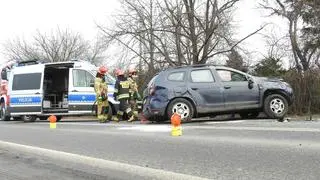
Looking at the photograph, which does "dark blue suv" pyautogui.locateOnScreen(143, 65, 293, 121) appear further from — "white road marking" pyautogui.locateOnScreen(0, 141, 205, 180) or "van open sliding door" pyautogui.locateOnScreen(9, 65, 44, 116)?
"van open sliding door" pyautogui.locateOnScreen(9, 65, 44, 116)

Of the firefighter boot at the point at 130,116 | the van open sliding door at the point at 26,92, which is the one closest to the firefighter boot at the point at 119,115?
the firefighter boot at the point at 130,116

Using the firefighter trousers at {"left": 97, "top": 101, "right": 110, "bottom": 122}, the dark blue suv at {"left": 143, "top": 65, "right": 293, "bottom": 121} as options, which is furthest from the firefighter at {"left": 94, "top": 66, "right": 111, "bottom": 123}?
the dark blue suv at {"left": 143, "top": 65, "right": 293, "bottom": 121}

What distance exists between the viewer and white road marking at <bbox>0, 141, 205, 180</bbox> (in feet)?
23.1

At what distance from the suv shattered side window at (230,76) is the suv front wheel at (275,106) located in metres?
0.91

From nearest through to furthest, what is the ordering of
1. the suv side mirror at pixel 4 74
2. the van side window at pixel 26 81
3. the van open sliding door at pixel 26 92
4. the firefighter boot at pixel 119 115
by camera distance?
the firefighter boot at pixel 119 115, the van open sliding door at pixel 26 92, the van side window at pixel 26 81, the suv side mirror at pixel 4 74

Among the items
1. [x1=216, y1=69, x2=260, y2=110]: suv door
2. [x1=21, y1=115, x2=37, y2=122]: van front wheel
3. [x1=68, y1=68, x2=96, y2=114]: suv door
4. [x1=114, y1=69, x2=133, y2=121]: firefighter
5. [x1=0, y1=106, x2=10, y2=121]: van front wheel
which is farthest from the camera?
[x1=0, y1=106, x2=10, y2=121]: van front wheel

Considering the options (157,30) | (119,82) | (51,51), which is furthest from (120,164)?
(51,51)

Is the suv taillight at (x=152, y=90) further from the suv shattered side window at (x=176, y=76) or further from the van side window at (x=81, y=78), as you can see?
the van side window at (x=81, y=78)

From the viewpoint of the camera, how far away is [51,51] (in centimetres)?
7088

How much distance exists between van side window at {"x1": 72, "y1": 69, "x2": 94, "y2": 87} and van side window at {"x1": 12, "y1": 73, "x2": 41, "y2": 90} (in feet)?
5.73

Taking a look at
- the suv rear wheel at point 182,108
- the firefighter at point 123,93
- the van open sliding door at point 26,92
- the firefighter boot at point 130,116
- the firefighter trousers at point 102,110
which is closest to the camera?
the suv rear wheel at point 182,108

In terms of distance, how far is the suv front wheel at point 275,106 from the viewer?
49.1 ft

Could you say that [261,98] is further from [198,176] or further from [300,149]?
[198,176]

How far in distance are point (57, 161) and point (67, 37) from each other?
63455 millimetres
